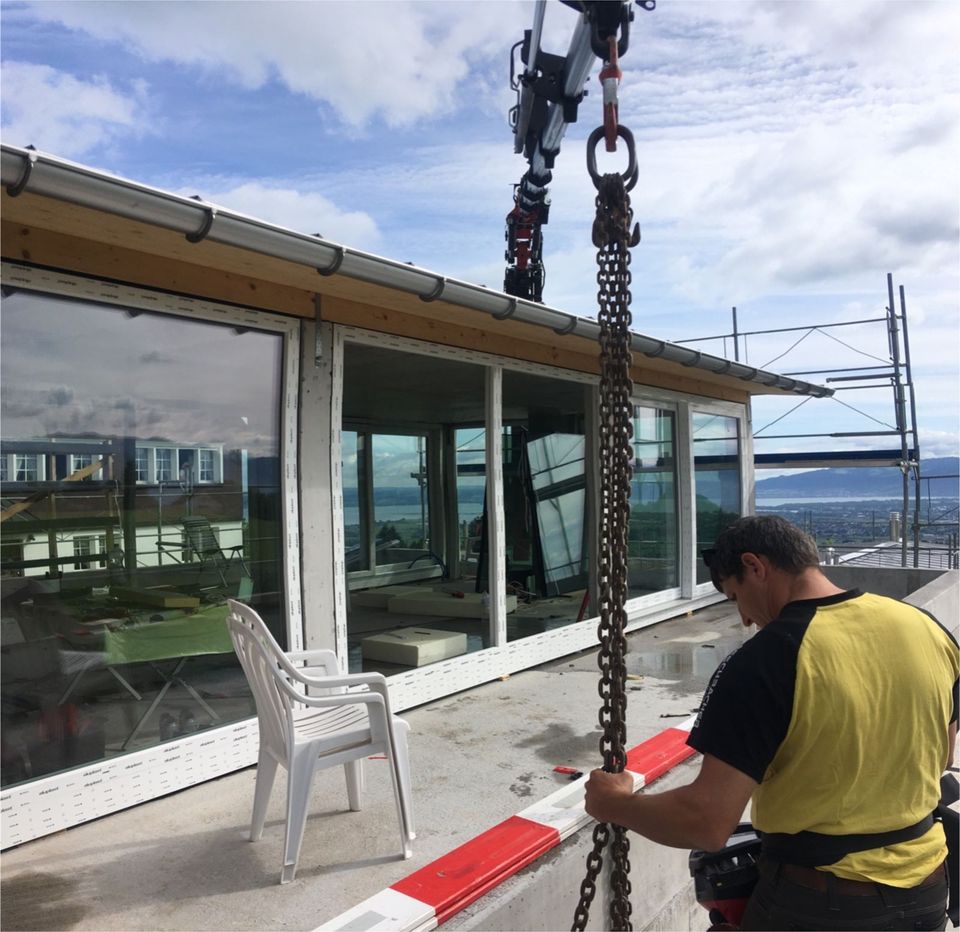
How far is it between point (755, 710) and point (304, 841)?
206 cm

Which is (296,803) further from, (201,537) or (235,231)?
(235,231)

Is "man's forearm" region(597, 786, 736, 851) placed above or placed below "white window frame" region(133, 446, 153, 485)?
below

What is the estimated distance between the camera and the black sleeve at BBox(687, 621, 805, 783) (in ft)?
4.42

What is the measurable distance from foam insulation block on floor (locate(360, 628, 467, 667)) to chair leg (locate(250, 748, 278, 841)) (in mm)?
1848

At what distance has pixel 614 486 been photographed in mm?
1682

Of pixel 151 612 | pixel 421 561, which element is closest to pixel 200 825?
pixel 151 612

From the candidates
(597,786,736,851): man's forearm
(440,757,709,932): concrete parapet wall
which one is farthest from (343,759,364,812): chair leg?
(597,786,736,851): man's forearm

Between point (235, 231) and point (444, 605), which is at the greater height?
point (235, 231)

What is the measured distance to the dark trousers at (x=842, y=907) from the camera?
55.6 inches

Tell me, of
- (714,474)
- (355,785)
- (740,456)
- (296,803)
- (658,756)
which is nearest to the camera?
(296,803)

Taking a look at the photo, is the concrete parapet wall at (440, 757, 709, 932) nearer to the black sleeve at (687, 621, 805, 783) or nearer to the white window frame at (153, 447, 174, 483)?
the black sleeve at (687, 621, 805, 783)

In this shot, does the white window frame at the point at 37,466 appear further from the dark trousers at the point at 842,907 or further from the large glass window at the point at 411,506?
the dark trousers at the point at 842,907

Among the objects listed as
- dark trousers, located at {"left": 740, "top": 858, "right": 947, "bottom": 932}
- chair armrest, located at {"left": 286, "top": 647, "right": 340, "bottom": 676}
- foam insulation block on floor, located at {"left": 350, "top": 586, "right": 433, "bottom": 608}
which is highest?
chair armrest, located at {"left": 286, "top": 647, "right": 340, "bottom": 676}

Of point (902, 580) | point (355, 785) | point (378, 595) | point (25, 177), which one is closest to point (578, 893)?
point (355, 785)
